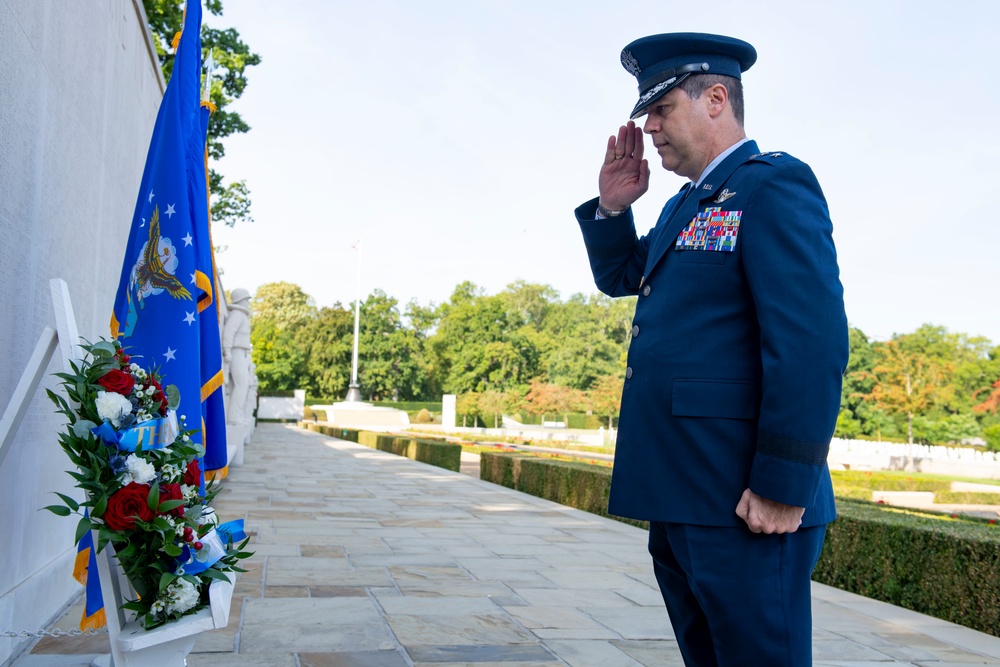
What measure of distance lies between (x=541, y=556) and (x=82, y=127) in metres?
4.03

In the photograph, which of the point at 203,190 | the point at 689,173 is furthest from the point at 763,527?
the point at 203,190

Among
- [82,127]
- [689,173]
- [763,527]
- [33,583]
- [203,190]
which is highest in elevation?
[82,127]

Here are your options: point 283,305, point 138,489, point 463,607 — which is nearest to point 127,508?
point 138,489

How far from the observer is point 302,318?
6088 cm

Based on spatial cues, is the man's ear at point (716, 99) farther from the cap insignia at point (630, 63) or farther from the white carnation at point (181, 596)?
the white carnation at point (181, 596)

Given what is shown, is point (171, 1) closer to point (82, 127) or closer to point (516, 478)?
point (516, 478)

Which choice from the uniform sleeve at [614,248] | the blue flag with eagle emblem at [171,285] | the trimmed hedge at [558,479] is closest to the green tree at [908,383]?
the trimmed hedge at [558,479]

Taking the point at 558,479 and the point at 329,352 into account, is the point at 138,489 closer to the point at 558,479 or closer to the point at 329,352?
the point at 558,479

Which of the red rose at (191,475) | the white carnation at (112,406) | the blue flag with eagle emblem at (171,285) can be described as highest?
the blue flag with eagle emblem at (171,285)

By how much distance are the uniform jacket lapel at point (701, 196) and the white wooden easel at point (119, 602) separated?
1465 mm

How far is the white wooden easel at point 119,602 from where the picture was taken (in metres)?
2.19

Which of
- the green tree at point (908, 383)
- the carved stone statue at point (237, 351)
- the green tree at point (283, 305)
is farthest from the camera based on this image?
the green tree at point (283, 305)

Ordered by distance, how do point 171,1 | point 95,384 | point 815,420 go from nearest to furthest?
1. point 815,420
2. point 95,384
3. point 171,1

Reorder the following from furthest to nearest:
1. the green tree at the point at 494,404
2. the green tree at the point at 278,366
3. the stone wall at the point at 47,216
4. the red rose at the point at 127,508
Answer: the green tree at the point at 278,366 < the green tree at the point at 494,404 < the stone wall at the point at 47,216 < the red rose at the point at 127,508
